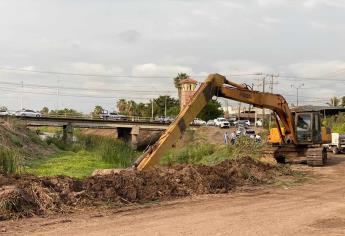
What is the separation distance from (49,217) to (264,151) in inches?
721

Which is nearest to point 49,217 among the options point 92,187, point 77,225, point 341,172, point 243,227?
point 77,225

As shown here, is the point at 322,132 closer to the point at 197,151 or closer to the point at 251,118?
the point at 197,151

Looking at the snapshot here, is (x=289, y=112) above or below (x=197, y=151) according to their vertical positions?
above

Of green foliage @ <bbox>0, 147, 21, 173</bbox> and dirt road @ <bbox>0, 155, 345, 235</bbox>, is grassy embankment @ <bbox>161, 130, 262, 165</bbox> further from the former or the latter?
dirt road @ <bbox>0, 155, 345, 235</bbox>

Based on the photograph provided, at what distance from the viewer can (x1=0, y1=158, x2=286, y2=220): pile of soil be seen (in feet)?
36.8

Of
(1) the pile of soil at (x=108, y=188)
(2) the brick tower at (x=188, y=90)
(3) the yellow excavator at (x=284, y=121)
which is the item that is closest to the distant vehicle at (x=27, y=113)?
(2) the brick tower at (x=188, y=90)

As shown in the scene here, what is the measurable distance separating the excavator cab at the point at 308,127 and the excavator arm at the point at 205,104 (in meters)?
0.72

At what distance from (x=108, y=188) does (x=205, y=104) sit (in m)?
7.80

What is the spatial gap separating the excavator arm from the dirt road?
119 inches

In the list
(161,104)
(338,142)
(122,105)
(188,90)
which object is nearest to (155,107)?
(161,104)

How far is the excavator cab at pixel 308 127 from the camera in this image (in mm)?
27439

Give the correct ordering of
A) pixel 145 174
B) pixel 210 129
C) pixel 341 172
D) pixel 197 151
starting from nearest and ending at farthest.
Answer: pixel 145 174 < pixel 341 172 < pixel 197 151 < pixel 210 129

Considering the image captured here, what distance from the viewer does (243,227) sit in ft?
33.6

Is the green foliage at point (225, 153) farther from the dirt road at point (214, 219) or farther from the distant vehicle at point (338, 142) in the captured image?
the distant vehicle at point (338, 142)
